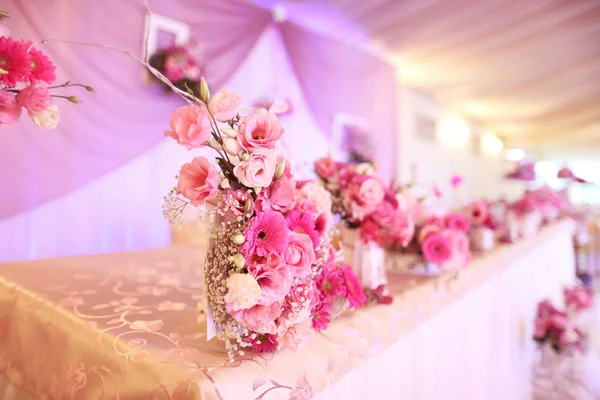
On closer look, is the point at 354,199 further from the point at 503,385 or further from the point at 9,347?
the point at 503,385

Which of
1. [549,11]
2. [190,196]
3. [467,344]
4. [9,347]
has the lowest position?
[467,344]

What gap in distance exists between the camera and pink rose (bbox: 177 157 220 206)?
22.6 inches

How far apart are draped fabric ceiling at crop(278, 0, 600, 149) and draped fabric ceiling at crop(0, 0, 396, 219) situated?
2.77ft

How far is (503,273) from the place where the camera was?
1804 millimetres

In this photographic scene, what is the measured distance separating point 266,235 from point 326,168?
49cm

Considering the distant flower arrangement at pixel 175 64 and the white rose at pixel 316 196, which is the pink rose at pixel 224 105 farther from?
the distant flower arrangement at pixel 175 64

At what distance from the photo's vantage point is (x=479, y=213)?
188 cm

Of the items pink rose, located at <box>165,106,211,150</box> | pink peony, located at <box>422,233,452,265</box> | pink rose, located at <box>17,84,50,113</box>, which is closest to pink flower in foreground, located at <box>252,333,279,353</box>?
pink rose, located at <box>165,106,211,150</box>

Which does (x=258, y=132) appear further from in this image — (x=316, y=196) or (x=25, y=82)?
(x=25, y=82)

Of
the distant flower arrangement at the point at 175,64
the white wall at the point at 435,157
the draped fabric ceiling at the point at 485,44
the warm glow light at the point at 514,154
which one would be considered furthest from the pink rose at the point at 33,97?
the warm glow light at the point at 514,154

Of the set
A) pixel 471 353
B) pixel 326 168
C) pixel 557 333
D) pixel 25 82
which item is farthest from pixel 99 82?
pixel 557 333

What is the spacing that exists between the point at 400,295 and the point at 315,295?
0.47m

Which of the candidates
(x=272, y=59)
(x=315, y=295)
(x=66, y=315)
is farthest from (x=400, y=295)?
(x=272, y=59)

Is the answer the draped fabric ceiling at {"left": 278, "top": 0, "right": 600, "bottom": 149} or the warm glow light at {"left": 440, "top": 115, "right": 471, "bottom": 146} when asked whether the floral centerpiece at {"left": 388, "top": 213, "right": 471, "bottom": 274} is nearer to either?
the draped fabric ceiling at {"left": 278, "top": 0, "right": 600, "bottom": 149}
